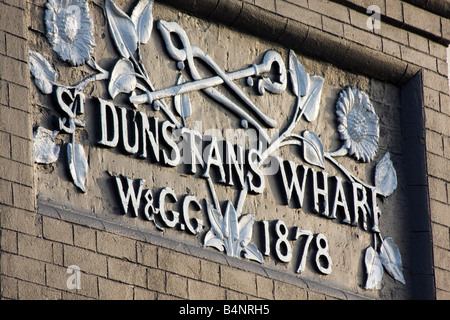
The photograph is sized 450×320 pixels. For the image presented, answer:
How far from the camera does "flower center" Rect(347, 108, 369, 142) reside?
10.1m

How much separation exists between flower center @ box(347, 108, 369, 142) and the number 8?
0.88 meters

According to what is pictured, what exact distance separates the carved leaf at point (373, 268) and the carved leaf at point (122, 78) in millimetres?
2191

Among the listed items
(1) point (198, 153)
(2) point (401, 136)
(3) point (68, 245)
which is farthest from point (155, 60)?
(2) point (401, 136)

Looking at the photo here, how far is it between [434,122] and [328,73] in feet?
3.14

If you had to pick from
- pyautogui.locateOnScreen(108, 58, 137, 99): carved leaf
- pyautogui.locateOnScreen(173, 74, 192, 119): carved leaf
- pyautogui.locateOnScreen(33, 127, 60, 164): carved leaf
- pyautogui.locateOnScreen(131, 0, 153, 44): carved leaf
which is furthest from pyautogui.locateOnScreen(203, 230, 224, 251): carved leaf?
pyautogui.locateOnScreen(131, 0, 153, 44): carved leaf

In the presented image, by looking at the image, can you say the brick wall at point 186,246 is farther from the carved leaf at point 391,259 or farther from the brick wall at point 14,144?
the carved leaf at point 391,259

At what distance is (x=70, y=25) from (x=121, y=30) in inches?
16.1

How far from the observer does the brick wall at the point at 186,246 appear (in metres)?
7.91

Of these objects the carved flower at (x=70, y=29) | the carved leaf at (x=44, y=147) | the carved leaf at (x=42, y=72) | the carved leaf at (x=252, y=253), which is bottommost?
the carved leaf at (x=252, y=253)

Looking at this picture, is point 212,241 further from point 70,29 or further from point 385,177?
point 385,177

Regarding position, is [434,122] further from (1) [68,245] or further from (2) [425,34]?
(1) [68,245]

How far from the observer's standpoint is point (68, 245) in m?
8.08

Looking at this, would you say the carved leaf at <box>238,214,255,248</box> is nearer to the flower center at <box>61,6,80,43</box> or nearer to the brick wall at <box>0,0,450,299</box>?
the brick wall at <box>0,0,450,299</box>

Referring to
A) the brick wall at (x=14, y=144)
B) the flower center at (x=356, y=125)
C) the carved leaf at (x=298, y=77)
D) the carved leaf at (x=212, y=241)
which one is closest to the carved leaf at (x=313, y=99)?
→ the carved leaf at (x=298, y=77)
